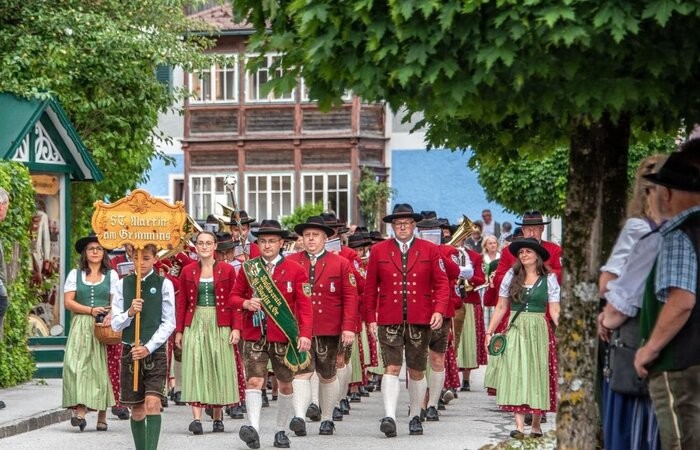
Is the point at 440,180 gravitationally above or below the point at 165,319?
above

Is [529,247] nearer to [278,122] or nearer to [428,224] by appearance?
[428,224]

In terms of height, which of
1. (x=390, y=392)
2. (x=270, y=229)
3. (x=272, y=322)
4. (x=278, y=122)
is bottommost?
(x=390, y=392)

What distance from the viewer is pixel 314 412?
1459 centimetres

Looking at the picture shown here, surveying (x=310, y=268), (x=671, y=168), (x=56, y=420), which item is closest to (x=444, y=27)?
(x=671, y=168)

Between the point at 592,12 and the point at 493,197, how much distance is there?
957 inches

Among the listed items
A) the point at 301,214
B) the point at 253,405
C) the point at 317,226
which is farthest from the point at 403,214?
the point at 301,214

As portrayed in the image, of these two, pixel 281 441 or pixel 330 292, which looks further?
pixel 330 292

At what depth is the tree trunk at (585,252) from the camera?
8.48 meters

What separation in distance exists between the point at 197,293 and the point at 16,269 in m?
3.27

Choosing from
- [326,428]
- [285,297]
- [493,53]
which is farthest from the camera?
[326,428]

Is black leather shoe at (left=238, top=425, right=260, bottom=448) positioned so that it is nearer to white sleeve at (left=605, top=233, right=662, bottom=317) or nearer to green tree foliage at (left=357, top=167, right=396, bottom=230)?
white sleeve at (left=605, top=233, right=662, bottom=317)

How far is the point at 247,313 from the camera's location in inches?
522

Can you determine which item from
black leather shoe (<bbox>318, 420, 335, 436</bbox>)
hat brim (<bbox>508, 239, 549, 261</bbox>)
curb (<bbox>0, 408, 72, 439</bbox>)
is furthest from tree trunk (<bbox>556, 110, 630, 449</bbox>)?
→ curb (<bbox>0, 408, 72, 439</bbox>)

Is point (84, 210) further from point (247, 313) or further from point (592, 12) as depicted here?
point (592, 12)
